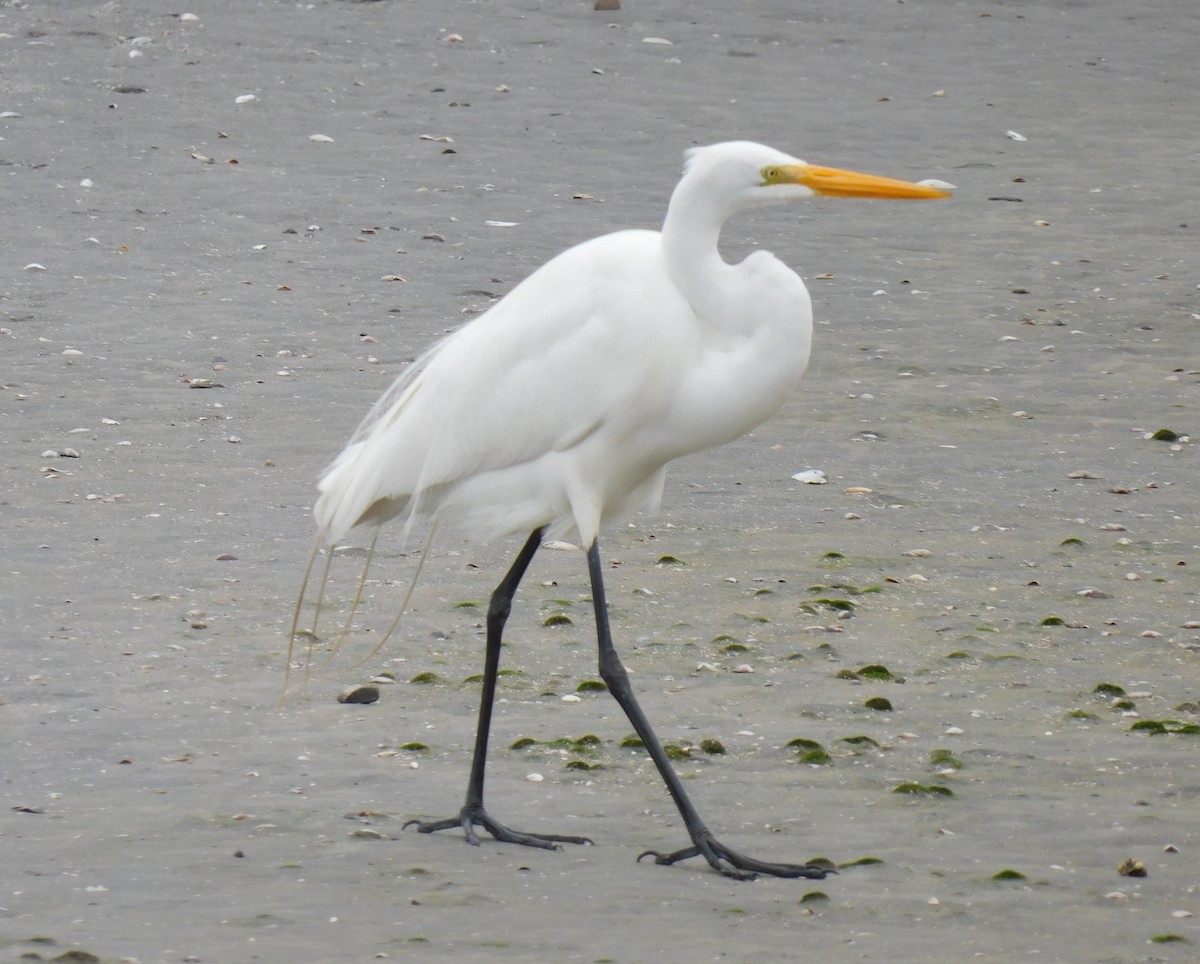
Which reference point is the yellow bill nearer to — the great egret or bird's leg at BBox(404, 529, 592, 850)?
the great egret

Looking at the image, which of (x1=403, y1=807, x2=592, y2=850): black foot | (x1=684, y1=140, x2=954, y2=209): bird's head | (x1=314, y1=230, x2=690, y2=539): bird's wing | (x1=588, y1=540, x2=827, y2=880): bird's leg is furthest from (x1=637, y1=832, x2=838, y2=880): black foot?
(x1=684, y1=140, x2=954, y2=209): bird's head

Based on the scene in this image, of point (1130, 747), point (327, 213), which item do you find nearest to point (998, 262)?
point (327, 213)

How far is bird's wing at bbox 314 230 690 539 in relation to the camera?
13.8ft

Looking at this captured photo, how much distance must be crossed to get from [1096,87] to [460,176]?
5660 mm

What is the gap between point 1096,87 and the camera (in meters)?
14.1

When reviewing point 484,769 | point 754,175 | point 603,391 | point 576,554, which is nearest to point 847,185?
point 754,175

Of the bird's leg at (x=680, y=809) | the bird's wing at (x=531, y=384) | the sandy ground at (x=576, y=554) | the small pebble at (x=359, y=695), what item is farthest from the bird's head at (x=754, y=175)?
the small pebble at (x=359, y=695)

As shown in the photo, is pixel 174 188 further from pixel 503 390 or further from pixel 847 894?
pixel 847 894

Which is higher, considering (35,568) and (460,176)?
(460,176)

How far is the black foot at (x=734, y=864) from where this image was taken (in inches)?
154

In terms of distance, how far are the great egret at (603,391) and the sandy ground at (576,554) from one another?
0.42 m

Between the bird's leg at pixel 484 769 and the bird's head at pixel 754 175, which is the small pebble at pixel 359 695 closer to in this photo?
the bird's leg at pixel 484 769

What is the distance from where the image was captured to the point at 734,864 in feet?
13.1

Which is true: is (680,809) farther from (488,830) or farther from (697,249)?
(697,249)
